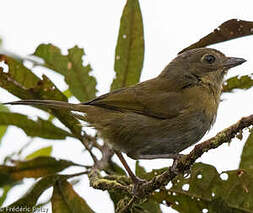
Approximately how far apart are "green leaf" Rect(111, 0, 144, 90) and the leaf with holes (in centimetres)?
63

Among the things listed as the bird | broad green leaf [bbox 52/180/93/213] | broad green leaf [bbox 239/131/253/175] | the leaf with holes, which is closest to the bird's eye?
the bird

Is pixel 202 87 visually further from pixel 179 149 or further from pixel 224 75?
pixel 179 149

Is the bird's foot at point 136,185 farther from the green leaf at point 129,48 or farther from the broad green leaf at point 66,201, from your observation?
the green leaf at point 129,48

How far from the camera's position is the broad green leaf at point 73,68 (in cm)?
355

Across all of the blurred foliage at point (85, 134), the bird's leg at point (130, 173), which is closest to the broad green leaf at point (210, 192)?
the blurred foliage at point (85, 134)

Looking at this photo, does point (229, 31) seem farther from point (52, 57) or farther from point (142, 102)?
point (52, 57)

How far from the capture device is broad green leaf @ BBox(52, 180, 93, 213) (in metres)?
2.90

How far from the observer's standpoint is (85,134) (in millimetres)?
3568

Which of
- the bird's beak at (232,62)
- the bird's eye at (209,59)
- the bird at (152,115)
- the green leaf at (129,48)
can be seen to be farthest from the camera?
the bird's eye at (209,59)

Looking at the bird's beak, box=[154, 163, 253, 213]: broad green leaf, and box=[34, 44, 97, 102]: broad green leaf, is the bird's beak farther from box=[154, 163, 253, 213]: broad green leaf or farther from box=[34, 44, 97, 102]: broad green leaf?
box=[154, 163, 253, 213]: broad green leaf

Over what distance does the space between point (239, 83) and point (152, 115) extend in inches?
27.9

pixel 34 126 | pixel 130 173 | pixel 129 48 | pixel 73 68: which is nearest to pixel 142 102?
pixel 129 48

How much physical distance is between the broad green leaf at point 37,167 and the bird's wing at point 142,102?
0.57 m

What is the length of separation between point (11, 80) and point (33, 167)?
63 centimetres
